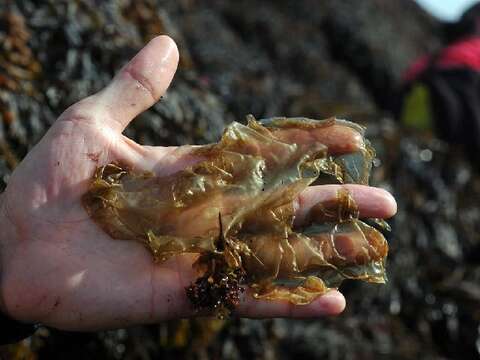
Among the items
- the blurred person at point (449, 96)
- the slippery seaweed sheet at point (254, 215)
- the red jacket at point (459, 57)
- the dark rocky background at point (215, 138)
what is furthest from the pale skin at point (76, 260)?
the red jacket at point (459, 57)

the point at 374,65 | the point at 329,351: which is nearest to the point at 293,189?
the point at 329,351

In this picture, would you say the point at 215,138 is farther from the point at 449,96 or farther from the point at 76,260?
the point at 449,96

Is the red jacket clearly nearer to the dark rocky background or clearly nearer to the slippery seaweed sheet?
the dark rocky background

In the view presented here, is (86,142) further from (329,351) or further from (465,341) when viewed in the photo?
(465,341)

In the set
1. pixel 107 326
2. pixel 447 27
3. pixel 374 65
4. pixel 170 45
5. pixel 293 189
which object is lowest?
pixel 374 65

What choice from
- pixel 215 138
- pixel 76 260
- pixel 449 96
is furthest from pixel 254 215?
pixel 449 96
